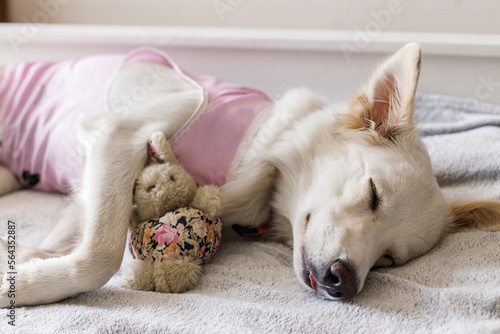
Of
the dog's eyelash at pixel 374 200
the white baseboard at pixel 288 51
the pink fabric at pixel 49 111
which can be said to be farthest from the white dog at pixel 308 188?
the white baseboard at pixel 288 51

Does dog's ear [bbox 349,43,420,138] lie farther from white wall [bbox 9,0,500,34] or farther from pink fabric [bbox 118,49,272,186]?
white wall [bbox 9,0,500,34]

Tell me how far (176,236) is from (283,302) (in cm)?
34

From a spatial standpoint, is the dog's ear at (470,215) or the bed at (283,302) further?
the dog's ear at (470,215)

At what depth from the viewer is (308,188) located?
57.9 inches

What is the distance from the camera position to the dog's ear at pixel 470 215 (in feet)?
5.02

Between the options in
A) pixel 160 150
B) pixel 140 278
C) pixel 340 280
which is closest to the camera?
pixel 340 280

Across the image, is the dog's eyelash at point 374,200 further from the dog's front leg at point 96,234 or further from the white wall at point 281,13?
the white wall at point 281,13

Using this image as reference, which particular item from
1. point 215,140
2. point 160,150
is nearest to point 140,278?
point 160,150

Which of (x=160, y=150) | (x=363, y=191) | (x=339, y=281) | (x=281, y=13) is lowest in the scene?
(x=339, y=281)

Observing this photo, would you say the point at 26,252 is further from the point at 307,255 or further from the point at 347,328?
the point at 347,328

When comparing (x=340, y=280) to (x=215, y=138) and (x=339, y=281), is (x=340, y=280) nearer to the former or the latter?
(x=339, y=281)

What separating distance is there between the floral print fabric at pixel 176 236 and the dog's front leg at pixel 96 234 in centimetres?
6

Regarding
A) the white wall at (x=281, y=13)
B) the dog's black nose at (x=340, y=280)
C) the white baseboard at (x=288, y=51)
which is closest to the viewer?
the dog's black nose at (x=340, y=280)

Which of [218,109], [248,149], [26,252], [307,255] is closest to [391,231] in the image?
[307,255]
